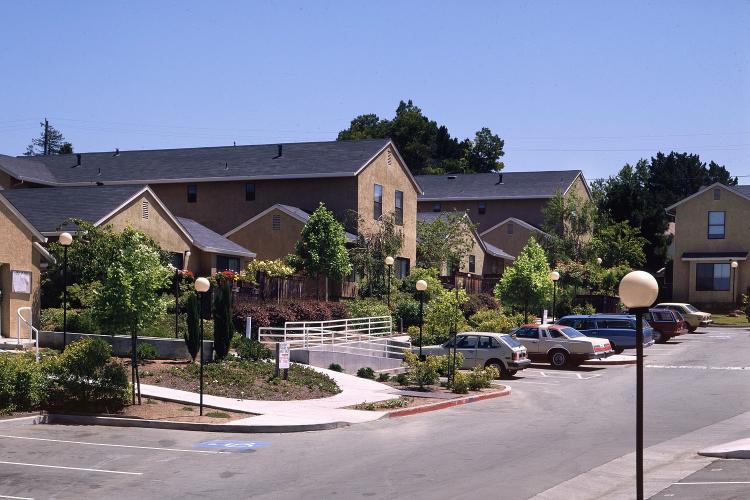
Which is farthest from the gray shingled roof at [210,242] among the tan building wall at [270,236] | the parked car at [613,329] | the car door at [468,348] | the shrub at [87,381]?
the shrub at [87,381]

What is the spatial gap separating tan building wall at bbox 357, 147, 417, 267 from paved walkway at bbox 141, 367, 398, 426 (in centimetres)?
2436

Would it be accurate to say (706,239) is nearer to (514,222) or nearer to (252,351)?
(514,222)

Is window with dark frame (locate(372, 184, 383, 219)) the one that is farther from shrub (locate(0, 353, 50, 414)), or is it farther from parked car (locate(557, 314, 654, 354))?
shrub (locate(0, 353, 50, 414))

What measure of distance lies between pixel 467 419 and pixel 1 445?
33.5 ft

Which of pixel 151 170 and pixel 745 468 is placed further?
pixel 151 170

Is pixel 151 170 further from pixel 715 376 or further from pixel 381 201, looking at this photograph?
pixel 715 376

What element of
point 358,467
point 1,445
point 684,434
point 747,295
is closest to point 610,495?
point 358,467

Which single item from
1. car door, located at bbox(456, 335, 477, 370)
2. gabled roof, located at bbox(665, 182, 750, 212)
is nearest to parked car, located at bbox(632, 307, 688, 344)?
car door, located at bbox(456, 335, 477, 370)

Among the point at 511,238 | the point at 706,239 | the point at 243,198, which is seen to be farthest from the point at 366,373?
the point at 706,239

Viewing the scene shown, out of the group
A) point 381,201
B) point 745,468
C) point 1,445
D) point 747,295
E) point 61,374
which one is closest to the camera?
point 745,468

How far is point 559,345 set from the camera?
34.2 metres

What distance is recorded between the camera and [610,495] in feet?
45.2

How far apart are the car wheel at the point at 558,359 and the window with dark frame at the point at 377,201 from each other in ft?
60.5

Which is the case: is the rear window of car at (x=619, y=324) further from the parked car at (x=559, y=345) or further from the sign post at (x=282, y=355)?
the sign post at (x=282, y=355)
